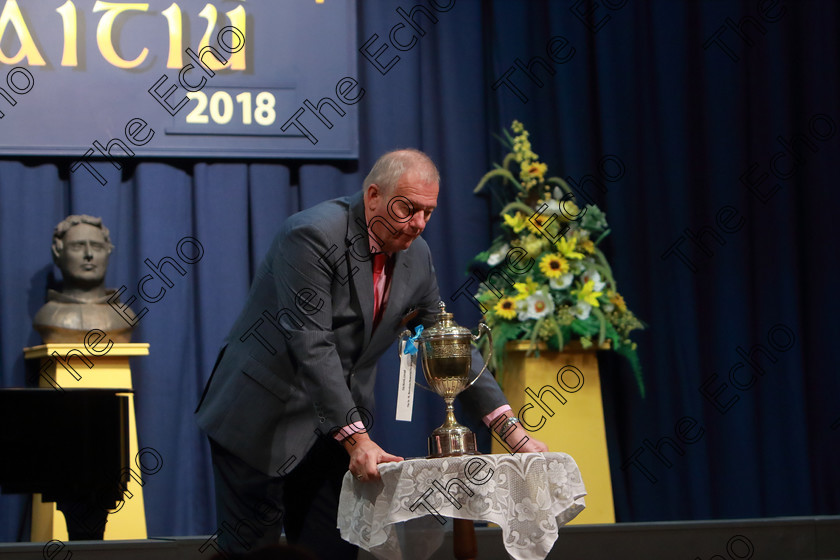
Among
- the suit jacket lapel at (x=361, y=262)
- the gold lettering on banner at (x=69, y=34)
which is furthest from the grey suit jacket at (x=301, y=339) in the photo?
the gold lettering on banner at (x=69, y=34)

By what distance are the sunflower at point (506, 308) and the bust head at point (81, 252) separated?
5.29 ft

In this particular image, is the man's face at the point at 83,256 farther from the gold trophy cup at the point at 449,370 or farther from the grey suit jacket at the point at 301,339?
the gold trophy cup at the point at 449,370

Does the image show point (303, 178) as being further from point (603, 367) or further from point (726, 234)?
point (726, 234)

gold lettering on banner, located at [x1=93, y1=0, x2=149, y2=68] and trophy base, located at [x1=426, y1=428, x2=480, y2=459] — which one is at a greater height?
gold lettering on banner, located at [x1=93, y1=0, x2=149, y2=68]

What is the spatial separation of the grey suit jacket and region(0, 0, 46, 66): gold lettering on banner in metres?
2.44

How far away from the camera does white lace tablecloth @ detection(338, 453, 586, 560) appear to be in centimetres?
200

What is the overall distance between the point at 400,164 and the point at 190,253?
2253 mm

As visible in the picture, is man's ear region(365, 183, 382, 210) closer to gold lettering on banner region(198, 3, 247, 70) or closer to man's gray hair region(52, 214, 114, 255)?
man's gray hair region(52, 214, 114, 255)

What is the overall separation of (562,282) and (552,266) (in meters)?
0.08

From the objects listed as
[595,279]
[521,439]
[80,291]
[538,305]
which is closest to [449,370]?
[521,439]

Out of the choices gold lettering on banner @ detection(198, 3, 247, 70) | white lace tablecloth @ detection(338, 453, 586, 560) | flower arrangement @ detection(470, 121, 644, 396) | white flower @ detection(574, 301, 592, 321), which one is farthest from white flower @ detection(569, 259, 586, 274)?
white lace tablecloth @ detection(338, 453, 586, 560)

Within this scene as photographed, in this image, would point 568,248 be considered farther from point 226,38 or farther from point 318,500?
point 318,500

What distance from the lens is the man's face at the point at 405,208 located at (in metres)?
2.23

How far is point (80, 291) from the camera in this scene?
3902 millimetres
